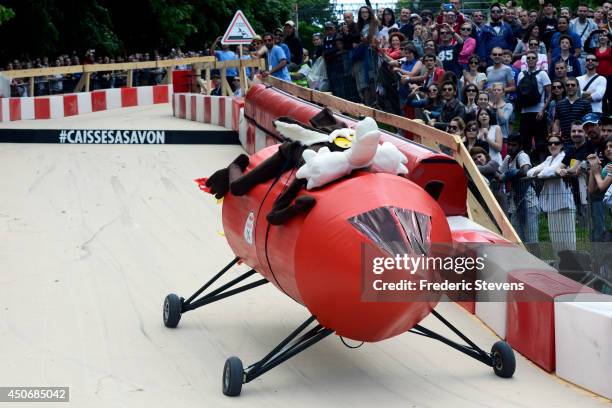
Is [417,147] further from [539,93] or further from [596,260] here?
[539,93]

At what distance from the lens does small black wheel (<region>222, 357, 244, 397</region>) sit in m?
8.59

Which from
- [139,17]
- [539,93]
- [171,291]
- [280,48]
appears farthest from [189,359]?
[139,17]

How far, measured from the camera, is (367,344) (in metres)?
10.2

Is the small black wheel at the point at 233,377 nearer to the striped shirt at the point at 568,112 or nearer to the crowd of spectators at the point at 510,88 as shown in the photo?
the crowd of spectators at the point at 510,88

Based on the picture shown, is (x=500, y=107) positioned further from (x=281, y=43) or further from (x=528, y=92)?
(x=281, y=43)

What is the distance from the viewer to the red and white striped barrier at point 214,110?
76.0 feet

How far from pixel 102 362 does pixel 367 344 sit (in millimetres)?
2409

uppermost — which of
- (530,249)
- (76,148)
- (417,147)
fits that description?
(417,147)

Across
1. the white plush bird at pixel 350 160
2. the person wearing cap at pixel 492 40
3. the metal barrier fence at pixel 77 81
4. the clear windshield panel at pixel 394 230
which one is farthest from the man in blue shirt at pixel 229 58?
the clear windshield panel at pixel 394 230

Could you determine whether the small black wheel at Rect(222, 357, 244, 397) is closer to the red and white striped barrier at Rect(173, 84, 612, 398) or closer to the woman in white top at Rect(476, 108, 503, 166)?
the red and white striped barrier at Rect(173, 84, 612, 398)

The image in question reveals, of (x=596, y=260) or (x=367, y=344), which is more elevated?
(x=596, y=260)

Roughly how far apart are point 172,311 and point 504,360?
3325 mm

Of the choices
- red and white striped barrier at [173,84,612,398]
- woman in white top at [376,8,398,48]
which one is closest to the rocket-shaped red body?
red and white striped barrier at [173,84,612,398]

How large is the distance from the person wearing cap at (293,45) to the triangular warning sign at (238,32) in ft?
7.62
